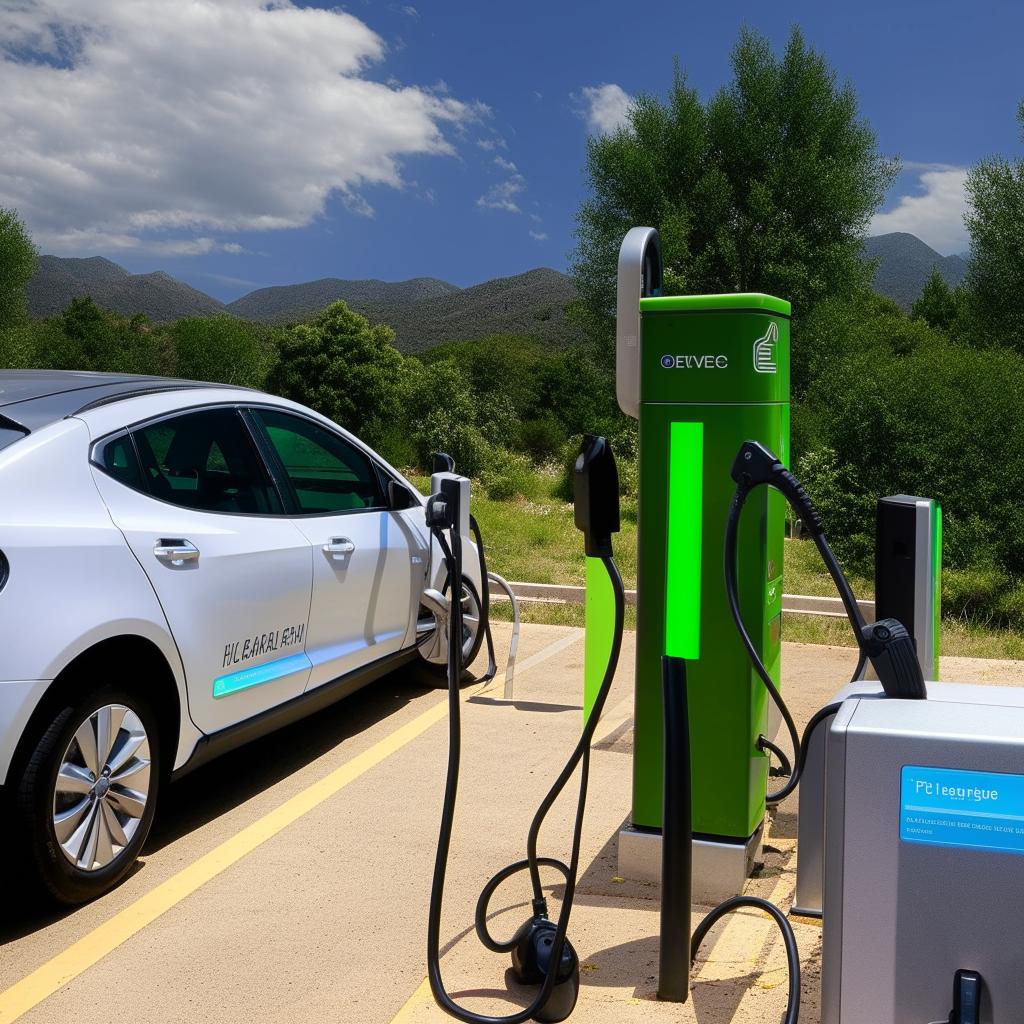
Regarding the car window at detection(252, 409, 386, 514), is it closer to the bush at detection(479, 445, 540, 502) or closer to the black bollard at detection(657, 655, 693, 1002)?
the black bollard at detection(657, 655, 693, 1002)

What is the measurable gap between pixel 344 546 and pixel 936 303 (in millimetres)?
58689

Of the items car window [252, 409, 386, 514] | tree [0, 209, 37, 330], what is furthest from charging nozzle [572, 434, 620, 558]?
tree [0, 209, 37, 330]

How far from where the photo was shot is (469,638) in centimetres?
579

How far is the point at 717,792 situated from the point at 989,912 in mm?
1574

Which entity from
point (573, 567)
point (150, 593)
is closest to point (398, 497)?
point (150, 593)

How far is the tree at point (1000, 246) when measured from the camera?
28406 mm

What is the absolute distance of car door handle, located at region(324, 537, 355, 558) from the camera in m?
4.46

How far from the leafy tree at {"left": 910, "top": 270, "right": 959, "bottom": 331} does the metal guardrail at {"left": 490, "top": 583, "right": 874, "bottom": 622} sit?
49726 mm

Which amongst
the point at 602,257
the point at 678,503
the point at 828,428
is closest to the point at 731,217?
the point at 602,257

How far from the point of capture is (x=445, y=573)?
552cm

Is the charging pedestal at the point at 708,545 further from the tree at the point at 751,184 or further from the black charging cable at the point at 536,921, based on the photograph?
the tree at the point at 751,184

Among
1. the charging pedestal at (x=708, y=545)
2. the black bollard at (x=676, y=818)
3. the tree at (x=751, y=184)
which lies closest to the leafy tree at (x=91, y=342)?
the tree at (x=751, y=184)

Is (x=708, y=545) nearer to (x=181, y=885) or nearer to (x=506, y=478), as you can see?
(x=181, y=885)

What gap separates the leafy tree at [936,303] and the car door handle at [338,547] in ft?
177
